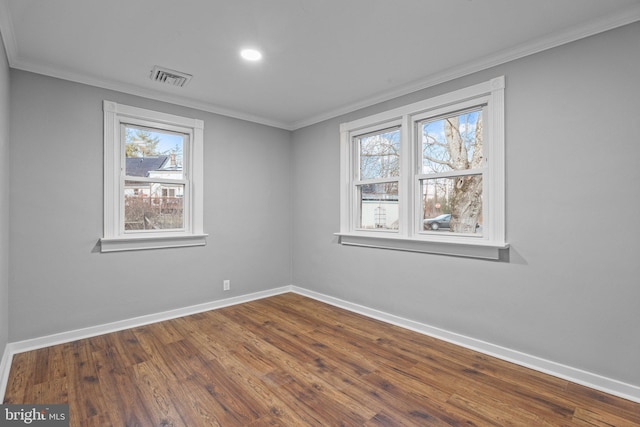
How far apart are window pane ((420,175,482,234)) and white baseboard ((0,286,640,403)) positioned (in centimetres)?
99

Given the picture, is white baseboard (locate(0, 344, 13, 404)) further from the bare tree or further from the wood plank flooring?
the bare tree

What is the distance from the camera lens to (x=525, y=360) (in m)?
2.52

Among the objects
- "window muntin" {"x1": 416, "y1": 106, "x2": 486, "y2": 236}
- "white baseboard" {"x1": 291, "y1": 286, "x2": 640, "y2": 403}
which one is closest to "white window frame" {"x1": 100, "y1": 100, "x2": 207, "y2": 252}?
"white baseboard" {"x1": 291, "y1": 286, "x2": 640, "y2": 403}

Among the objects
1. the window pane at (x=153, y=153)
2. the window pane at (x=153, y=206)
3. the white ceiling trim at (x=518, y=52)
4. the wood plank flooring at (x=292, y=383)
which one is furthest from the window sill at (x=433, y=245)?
the window pane at (x=153, y=153)

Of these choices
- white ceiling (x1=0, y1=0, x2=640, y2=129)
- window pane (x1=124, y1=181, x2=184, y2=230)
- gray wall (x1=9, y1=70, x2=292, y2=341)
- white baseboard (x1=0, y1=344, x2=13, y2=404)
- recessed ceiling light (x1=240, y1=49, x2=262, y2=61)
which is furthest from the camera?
window pane (x1=124, y1=181, x2=184, y2=230)

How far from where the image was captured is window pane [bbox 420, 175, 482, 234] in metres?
2.95

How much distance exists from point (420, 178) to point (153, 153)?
115 inches

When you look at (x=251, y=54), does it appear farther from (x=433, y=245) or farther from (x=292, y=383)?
(x=292, y=383)

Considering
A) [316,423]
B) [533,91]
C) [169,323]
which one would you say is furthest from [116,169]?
[533,91]

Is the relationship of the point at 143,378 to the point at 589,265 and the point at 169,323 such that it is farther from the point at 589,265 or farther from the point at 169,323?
the point at 589,265

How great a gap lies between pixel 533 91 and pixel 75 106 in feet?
13.1

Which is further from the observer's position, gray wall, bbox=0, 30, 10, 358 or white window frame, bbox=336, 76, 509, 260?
white window frame, bbox=336, 76, 509, 260

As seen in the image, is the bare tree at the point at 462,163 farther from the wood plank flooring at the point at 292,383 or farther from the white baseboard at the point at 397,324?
the wood plank flooring at the point at 292,383

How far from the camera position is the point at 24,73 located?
2.77 metres
